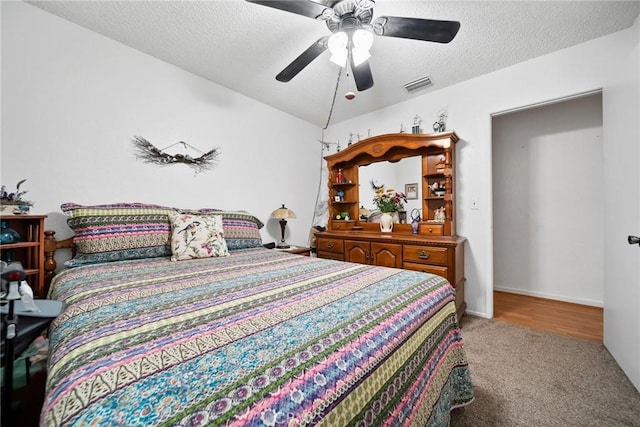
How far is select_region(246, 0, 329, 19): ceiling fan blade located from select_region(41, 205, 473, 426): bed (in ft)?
4.73

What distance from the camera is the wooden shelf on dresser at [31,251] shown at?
1.49 m

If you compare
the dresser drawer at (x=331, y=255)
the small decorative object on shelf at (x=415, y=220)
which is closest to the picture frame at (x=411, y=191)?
the small decorative object on shelf at (x=415, y=220)

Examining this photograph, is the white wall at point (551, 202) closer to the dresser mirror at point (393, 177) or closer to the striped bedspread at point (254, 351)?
the dresser mirror at point (393, 177)

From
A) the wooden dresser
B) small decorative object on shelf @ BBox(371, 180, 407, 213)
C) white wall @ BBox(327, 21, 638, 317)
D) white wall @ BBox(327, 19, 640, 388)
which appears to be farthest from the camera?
small decorative object on shelf @ BBox(371, 180, 407, 213)

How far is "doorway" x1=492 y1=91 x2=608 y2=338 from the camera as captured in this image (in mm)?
2801

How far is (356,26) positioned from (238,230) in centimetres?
181

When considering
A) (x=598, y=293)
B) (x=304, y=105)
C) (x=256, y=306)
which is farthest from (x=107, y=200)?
(x=598, y=293)

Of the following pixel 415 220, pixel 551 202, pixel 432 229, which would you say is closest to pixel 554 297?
pixel 551 202

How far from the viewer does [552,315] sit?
2557 millimetres

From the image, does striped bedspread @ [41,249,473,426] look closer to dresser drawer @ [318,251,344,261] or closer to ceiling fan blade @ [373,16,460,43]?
ceiling fan blade @ [373,16,460,43]

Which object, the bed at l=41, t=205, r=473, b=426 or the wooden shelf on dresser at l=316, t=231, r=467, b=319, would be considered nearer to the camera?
the bed at l=41, t=205, r=473, b=426

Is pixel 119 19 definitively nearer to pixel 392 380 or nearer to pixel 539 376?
pixel 392 380

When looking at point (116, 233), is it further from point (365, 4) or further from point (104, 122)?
point (365, 4)

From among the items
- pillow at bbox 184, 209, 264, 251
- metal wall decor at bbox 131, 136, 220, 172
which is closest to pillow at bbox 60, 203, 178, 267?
pillow at bbox 184, 209, 264, 251
